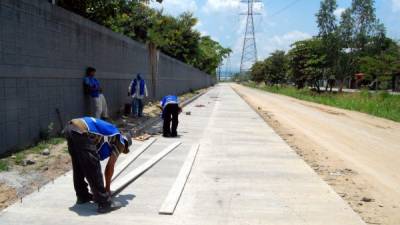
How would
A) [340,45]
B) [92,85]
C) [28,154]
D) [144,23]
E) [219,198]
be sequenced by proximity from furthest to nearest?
[340,45], [144,23], [92,85], [28,154], [219,198]

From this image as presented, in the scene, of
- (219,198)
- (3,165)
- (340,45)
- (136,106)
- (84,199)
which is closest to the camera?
(84,199)

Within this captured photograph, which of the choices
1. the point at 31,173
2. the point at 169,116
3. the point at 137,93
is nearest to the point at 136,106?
the point at 137,93

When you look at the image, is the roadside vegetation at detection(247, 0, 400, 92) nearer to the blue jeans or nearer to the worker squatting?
the blue jeans

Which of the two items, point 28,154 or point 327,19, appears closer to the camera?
point 28,154

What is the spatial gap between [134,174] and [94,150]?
238cm

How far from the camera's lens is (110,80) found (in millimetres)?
18047

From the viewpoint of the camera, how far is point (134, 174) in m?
8.76

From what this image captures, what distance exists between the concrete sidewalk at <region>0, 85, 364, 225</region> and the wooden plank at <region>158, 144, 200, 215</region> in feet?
0.27

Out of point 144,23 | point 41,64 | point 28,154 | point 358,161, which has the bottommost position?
point 358,161

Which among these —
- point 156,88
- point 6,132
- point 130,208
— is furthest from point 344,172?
point 156,88

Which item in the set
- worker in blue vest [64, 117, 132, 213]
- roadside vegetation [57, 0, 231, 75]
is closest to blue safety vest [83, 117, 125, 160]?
worker in blue vest [64, 117, 132, 213]

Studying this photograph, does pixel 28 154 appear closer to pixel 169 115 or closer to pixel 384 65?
pixel 169 115

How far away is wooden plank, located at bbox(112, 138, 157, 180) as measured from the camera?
9.06 metres

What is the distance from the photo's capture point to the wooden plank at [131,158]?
906cm
